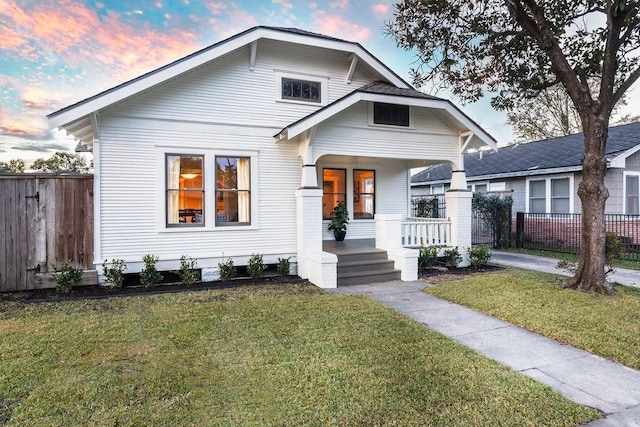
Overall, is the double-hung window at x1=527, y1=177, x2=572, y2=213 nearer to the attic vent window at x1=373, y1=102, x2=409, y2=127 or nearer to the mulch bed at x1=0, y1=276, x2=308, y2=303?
the attic vent window at x1=373, y1=102, x2=409, y2=127

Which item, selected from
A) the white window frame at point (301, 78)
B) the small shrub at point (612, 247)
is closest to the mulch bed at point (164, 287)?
the small shrub at point (612, 247)

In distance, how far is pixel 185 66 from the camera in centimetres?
767

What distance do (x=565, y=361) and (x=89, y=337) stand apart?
5409 millimetres

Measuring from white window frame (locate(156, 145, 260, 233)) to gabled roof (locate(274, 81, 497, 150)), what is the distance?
1088 millimetres

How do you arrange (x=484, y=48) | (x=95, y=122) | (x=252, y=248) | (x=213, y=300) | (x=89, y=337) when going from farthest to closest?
(x=484, y=48) < (x=252, y=248) < (x=95, y=122) < (x=213, y=300) < (x=89, y=337)

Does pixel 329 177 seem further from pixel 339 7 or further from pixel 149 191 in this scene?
pixel 339 7

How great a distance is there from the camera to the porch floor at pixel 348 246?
339 inches

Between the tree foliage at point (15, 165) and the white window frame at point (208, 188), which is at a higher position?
the tree foliage at point (15, 165)

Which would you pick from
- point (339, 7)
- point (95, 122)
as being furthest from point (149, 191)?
point (339, 7)

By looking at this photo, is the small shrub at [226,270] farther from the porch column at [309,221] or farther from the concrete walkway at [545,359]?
the concrete walkway at [545,359]

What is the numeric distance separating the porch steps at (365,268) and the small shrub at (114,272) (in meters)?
4.37

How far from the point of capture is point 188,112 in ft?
26.5

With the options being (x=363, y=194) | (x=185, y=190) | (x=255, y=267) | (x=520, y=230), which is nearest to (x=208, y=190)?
(x=185, y=190)

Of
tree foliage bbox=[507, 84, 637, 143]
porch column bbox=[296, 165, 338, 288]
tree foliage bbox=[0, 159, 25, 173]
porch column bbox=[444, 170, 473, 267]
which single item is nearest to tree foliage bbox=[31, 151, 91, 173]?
tree foliage bbox=[0, 159, 25, 173]
